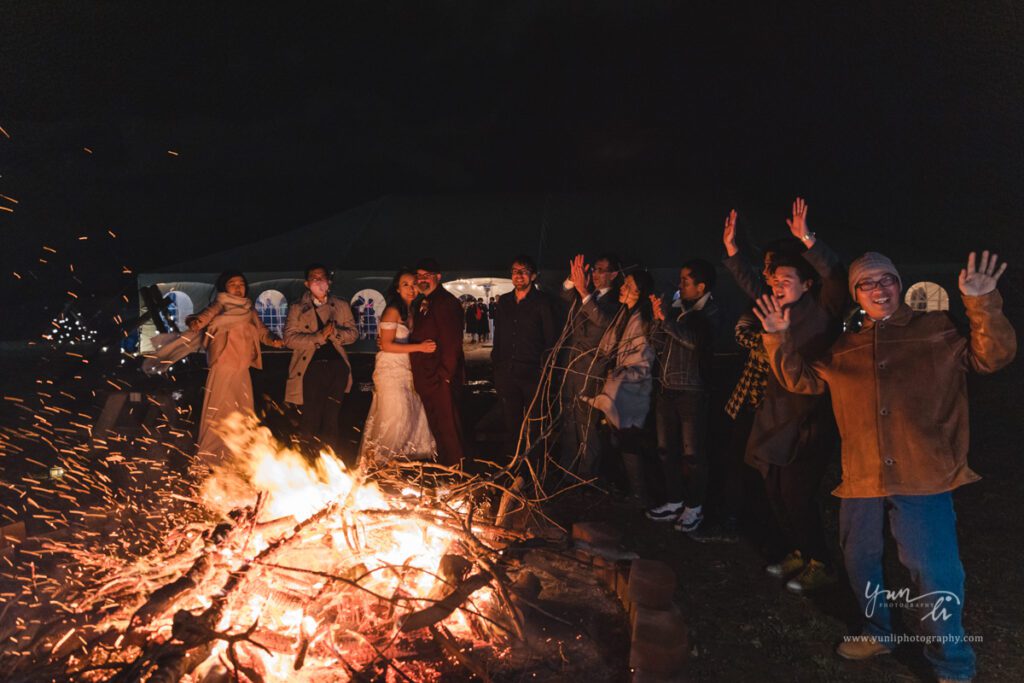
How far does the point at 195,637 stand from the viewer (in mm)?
2359

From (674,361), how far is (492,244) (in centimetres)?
1172

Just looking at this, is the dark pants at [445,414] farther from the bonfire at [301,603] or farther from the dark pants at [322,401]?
the bonfire at [301,603]

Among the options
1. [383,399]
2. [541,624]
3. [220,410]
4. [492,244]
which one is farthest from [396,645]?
[492,244]

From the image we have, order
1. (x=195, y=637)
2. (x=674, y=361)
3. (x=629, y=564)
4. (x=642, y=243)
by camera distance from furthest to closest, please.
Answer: (x=642, y=243)
(x=674, y=361)
(x=629, y=564)
(x=195, y=637)

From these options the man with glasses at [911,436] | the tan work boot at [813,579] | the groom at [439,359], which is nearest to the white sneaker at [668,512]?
the tan work boot at [813,579]

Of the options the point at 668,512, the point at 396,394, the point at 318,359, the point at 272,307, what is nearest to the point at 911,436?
the point at 668,512

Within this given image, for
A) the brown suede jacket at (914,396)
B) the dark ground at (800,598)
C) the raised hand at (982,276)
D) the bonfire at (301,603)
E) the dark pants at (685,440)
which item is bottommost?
the dark ground at (800,598)

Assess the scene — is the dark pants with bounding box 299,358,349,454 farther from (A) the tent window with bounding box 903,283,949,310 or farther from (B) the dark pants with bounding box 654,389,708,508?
(A) the tent window with bounding box 903,283,949,310

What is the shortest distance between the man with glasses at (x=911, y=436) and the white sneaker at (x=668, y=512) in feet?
6.06

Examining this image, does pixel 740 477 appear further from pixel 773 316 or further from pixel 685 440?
pixel 773 316

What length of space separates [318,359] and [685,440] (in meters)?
3.59

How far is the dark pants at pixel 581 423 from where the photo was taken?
5512mm

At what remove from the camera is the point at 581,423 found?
5562mm

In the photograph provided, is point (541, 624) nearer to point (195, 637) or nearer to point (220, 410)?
point (195, 637)
